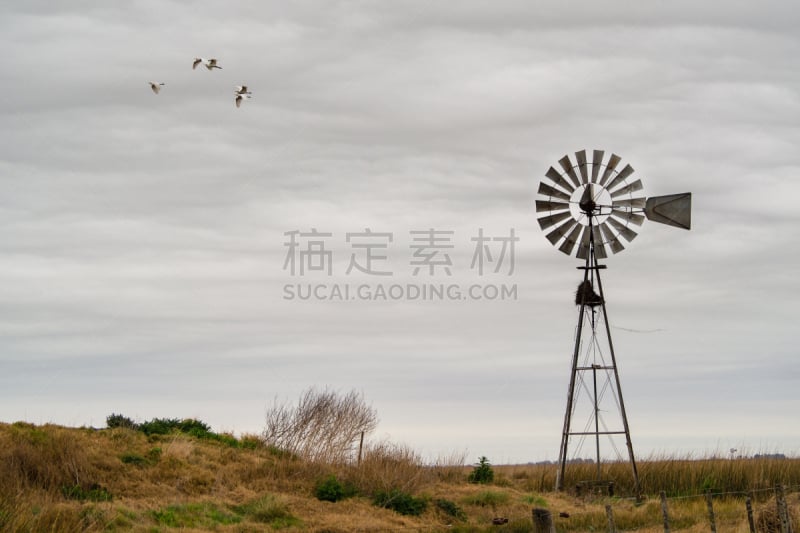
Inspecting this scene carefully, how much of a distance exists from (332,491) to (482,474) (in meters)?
7.07

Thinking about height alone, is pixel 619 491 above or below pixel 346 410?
below

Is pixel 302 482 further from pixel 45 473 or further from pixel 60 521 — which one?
pixel 60 521

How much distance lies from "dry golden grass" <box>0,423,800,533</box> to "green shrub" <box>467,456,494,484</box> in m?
0.29

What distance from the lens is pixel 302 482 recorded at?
77.4ft

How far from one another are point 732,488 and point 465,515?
11.3 metres

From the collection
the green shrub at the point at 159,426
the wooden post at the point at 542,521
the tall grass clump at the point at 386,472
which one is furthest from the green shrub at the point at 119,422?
the wooden post at the point at 542,521

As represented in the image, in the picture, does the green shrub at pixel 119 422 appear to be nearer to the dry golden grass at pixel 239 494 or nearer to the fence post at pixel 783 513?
the dry golden grass at pixel 239 494

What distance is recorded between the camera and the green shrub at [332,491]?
22.4 meters

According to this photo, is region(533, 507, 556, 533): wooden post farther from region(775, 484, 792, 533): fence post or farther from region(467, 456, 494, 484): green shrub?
region(467, 456, 494, 484): green shrub

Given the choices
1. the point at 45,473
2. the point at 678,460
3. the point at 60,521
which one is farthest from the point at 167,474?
the point at 678,460

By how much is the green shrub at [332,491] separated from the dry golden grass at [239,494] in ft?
0.82

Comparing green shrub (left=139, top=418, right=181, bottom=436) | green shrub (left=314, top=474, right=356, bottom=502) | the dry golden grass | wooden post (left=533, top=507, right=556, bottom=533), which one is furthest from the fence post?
green shrub (left=139, top=418, right=181, bottom=436)

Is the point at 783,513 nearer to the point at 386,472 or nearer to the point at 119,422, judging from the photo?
the point at 386,472

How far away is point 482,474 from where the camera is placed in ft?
92.2
